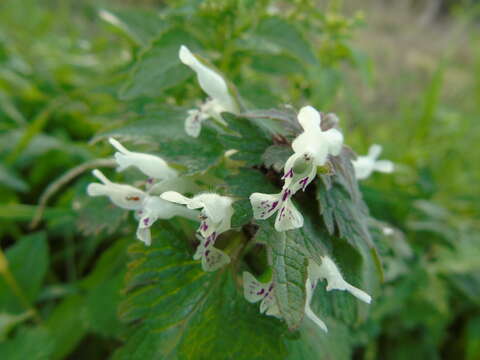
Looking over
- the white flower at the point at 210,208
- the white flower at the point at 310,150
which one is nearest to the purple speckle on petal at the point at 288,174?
the white flower at the point at 310,150

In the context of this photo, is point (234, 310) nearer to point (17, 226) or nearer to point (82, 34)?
point (17, 226)

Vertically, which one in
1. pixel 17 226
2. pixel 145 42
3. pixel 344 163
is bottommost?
pixel 17 226

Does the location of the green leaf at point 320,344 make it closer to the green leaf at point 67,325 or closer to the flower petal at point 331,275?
the flower petal at point 331,275

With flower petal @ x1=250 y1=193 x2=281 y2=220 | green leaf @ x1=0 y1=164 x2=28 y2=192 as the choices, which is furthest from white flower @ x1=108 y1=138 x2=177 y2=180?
green leaf @ x1=0 y1=164 x2=28 y2=192

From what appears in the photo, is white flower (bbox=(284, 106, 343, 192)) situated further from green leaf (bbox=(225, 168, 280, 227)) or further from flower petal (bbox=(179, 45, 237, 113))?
flower petal (bbox=(179, 45, 237, 113))

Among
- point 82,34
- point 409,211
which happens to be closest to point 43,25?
point 82,34

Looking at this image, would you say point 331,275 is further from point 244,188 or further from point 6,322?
point 6,322

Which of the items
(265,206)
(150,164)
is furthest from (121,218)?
(265,206)
